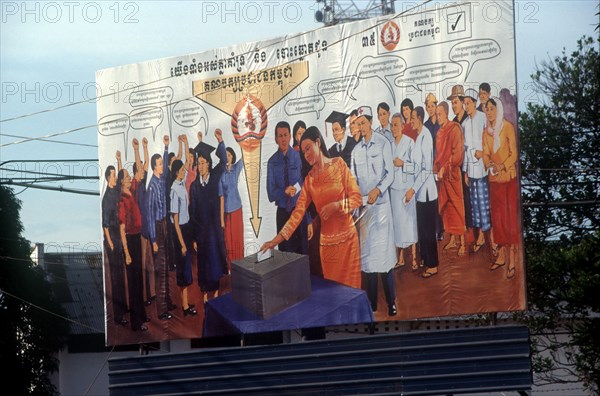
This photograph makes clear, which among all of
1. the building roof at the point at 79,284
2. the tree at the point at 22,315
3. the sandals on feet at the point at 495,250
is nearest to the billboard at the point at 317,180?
the sandals on feet at the point at 495,250

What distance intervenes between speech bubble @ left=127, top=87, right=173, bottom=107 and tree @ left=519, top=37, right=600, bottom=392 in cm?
937

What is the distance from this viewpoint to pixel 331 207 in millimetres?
19109

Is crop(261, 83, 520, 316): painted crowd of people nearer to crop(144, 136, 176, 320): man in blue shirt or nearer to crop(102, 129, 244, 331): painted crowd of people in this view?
crop(102, 129, 244, 331): painted crowd of people

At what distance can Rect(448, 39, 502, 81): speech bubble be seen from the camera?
17.7 m

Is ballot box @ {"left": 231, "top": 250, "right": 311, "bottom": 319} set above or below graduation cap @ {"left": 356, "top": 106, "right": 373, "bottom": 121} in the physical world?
below

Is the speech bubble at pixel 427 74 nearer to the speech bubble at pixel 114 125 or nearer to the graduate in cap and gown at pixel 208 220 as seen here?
the graduate in cap and gown at pixel 208 220

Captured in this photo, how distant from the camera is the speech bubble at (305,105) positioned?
1927 centimetres

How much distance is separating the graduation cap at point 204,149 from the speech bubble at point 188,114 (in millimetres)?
273

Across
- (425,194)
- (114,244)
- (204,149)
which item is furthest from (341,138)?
(114,244)

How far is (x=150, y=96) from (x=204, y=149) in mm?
1580

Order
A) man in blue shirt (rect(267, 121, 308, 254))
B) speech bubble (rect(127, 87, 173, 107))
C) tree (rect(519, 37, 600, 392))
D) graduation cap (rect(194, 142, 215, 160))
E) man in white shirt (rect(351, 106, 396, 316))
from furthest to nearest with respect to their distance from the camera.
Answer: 1. tree (rect(519, 37, 600, 392))
2. speech bubble (rect(127, 87, 173, 107))
3. graduation cap (rect(194, 142, 215, 160))
4. man in blue shirt (rect(267, 121, 308, 254))
5. man in white shirt (rect(351, 106, 396, 316))

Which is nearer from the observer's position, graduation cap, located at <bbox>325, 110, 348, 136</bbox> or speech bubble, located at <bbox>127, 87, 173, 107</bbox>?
graduation cap, located at <bbox>325, 110, 348, 136</bbox>

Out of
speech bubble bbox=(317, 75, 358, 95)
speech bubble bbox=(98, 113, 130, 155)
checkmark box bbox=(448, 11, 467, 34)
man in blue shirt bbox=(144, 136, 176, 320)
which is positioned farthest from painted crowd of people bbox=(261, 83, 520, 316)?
speech bubble bbox=(98, 113, 130, 155)

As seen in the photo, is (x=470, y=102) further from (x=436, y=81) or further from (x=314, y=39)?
(x=314, y=39)
